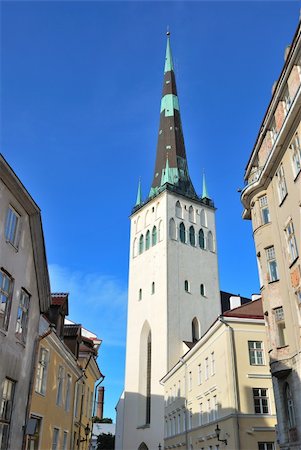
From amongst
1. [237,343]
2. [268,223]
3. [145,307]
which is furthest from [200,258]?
[268,223]

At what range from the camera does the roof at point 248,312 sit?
89.0 feet

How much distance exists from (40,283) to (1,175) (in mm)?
4989

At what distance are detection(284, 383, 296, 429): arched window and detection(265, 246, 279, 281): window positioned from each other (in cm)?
435

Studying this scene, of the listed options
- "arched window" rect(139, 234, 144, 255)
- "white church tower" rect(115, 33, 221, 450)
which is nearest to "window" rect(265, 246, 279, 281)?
"white church tower" rect(115, 33, 221, 450)

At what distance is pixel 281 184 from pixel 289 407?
867cm

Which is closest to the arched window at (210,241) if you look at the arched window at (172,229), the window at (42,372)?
the arched window at (172,229)

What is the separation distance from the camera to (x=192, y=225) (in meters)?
63.3

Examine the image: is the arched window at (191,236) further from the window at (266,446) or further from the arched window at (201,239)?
the window at (266,446)

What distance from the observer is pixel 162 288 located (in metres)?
56.1

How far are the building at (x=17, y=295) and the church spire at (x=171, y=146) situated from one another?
4838cm

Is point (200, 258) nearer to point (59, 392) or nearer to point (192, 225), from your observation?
point (192, 225)

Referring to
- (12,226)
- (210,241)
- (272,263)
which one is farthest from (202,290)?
(12,226)

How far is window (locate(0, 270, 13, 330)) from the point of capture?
14188 mm

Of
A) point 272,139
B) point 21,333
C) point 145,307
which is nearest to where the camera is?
point 21,333
